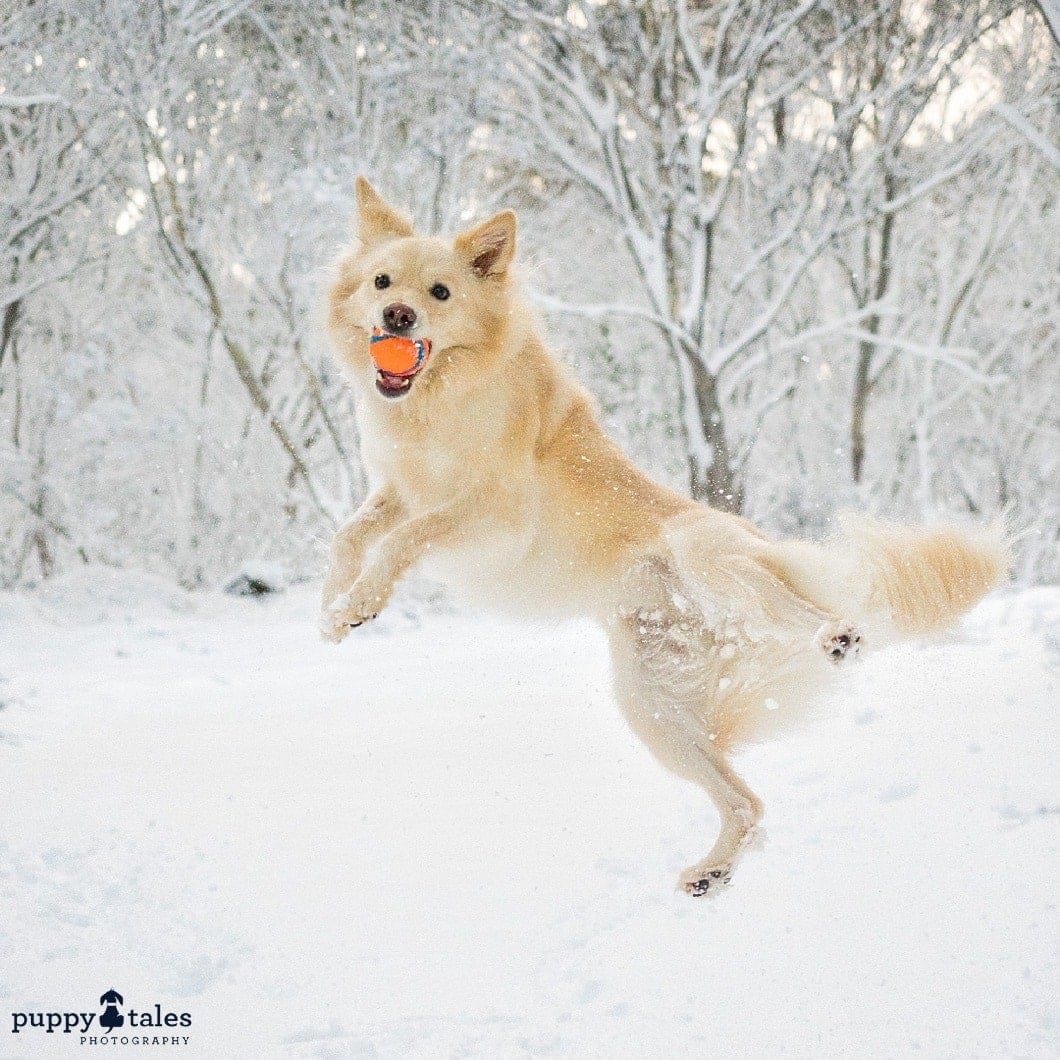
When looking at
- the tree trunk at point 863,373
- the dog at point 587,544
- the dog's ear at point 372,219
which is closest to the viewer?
the dog at point 587,544

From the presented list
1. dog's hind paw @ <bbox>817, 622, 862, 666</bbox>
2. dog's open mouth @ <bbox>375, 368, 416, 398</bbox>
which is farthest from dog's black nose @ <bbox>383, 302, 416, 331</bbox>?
dog's hind paw @ <bbox>817, 622, 862, 666</bbox>

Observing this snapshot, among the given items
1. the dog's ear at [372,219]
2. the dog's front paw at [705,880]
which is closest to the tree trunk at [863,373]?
the dog's ear at [372,219]

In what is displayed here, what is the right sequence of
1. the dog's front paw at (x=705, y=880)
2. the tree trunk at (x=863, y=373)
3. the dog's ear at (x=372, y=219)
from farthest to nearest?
the tree trunk at (x=863, y=373) → the dog's ear at (x=372, y=219) → the dog's front paw at (x=705, y=880)

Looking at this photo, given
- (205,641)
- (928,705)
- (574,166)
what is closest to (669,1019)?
(928,705)

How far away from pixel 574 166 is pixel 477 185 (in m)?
2.45

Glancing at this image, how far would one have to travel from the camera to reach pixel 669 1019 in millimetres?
3283

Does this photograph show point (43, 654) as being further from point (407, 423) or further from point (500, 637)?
point (407, 423)

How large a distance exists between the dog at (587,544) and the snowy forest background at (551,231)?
5852 mm

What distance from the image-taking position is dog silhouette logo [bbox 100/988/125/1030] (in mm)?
3141

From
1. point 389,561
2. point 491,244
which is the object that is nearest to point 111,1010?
point 389,561

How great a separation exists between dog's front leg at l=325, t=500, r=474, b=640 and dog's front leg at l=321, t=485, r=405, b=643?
0.02 metres

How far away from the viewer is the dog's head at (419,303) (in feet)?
11.3

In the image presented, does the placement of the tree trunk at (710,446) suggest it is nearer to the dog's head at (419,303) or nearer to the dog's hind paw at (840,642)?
the dog's head at (419,303)

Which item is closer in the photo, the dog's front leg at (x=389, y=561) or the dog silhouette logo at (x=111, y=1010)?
the dog silhouette logo at (x=111, y=1010)
